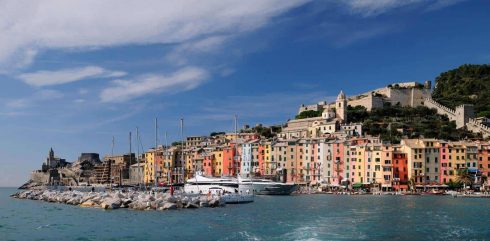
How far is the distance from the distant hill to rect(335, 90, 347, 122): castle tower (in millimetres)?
21014

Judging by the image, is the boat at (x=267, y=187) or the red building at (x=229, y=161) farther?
the red building at (x=229, y=161)

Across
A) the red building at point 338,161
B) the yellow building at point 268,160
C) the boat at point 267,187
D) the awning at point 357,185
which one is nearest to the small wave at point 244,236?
the boat at point 267,187

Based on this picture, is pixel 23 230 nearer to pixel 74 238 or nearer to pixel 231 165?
pixel 74 238

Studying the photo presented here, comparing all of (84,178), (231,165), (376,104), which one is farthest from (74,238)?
(84,178)

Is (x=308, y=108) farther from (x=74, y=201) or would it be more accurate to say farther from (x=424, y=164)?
(x=74, y=201)

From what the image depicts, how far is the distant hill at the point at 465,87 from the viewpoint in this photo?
114 m

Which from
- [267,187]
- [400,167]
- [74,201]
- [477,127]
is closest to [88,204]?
[74,201]

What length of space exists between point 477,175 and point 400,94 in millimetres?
40285

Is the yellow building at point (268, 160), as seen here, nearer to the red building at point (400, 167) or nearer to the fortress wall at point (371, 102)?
the red building at point (400, 167)

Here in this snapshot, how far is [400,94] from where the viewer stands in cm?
11625

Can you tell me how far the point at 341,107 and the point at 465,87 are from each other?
31530mm

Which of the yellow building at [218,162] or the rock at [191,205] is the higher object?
the yellow building at [218,162]

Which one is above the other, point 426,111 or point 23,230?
point 426,111

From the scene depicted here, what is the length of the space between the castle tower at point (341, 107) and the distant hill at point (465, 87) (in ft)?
68.9
